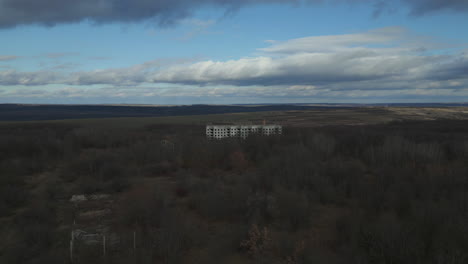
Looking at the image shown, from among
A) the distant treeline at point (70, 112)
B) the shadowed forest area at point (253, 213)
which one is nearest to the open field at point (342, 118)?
the distant treeline at point (70, 112)

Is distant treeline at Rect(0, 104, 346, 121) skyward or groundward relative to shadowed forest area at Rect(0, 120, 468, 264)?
skyward

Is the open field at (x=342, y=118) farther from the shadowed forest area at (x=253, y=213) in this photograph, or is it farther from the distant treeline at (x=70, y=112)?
the shadowed forest area at (x=253, y=213)

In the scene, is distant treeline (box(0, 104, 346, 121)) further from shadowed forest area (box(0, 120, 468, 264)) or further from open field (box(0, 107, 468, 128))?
Answer: shadowed forest area (box(0, 120, 468, 264))

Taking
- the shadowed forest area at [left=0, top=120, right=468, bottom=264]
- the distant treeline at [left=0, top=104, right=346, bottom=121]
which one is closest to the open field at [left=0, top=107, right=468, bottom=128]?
the distant treeline at [left=0, top=104, right=346, bottom=121]

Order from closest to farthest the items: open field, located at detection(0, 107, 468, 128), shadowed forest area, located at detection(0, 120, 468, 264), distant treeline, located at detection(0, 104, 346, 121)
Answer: shadowed forest area, located at detection(0, 120, 468, 264)
open field, located at detection(0, 107, 468, 128)
distant treeline, located at detection(0, 104, 346, 121)

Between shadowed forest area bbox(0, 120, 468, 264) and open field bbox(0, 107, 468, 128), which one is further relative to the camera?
open field bbox(0, 107, 468, 128)

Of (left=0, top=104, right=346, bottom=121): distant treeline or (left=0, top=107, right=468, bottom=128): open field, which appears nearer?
(left=0, top=107, right=468, bottom=128): open field

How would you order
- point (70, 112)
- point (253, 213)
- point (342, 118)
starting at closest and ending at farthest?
point (253, 213)
point (342, 118)
point (70, 112)

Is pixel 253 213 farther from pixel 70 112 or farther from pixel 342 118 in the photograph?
pixel 70 112

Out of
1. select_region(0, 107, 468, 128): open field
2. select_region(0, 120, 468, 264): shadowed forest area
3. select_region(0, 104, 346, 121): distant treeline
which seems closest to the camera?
select_region(0, 120, 468, 264): shadowed forest area

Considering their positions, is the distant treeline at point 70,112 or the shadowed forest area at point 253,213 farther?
the distant treeline at point 70,112

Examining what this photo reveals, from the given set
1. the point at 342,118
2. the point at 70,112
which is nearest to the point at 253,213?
the point at 342,118

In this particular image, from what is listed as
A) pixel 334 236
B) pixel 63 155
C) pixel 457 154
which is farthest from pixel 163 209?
pixel 457 154
